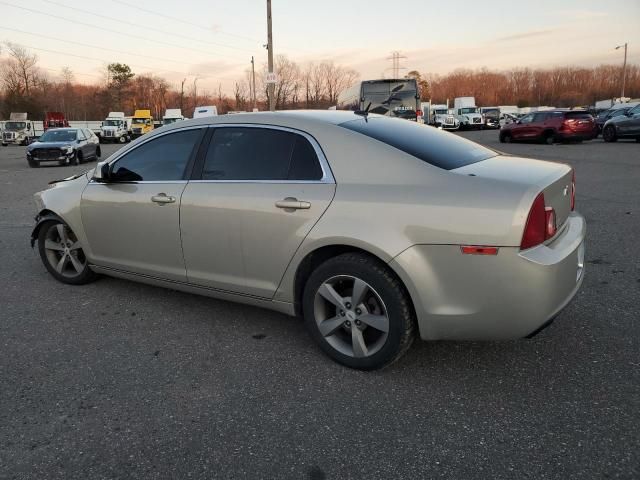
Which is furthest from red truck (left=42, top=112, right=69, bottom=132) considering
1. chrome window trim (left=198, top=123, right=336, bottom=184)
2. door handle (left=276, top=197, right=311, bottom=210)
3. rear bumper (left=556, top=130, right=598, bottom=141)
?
door handle (left=276, top=197, right=311, bottom=210)

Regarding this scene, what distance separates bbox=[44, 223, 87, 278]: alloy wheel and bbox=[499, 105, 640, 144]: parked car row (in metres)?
22.7

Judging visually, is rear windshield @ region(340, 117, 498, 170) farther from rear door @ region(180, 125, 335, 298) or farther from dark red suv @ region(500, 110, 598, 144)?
dark red suv @ region(500, 110, 598, 144)

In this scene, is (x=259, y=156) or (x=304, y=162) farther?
(x=259, y=156)

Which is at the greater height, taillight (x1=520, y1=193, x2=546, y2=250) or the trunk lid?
the trunk lid

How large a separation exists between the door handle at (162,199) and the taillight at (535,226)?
2.44 m

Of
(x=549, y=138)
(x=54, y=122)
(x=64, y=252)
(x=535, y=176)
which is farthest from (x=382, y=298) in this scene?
(x=54, y=122)

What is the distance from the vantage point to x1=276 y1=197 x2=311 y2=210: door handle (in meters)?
3.17

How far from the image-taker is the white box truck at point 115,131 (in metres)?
41.8

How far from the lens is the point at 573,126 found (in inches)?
893

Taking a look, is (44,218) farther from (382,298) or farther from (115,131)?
(115,131)

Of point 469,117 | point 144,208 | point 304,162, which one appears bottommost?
point 144,208

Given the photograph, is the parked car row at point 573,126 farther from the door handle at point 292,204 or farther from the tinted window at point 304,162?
the door handle at point 292,204

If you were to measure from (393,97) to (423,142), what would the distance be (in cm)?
2287

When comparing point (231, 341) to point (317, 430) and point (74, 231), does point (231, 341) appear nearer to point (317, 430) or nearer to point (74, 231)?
point (317, 430)
